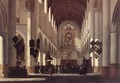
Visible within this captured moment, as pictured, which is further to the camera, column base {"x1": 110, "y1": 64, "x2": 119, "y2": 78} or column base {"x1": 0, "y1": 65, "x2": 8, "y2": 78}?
column base {"x1": 110, "y1": 64, "x2": 119, "y2": 78}

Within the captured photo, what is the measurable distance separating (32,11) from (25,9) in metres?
3.74

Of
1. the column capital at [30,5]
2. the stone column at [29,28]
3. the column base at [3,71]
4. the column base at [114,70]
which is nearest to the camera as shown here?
the column base at [3,71]

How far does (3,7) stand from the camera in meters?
22.0

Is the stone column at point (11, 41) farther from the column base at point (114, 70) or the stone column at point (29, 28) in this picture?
the stone column at point (29, 28)

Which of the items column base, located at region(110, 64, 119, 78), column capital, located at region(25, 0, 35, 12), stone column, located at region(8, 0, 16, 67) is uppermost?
column capital, located at region(25, 0, 35, 12)

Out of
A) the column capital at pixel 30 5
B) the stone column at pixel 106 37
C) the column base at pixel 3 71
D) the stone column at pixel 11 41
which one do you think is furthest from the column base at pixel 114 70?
the column capital at pixel 30 5

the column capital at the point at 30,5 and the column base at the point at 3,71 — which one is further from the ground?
the column capital at the point at 30,5

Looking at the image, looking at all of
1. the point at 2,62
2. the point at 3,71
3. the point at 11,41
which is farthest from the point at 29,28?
the point at 3,71

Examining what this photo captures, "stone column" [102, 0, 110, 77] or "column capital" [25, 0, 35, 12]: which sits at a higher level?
"column capital" [25, 0, 35, 12]

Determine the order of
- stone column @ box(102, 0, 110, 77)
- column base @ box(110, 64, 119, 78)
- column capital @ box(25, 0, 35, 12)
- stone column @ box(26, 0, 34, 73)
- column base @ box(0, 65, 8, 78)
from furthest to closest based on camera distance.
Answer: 1. column capital @ box(25, 0, 35, 12)
2. stone column @ box(26, 0, 34, 73)
3. stone column @ box(102, 0, 110, 77)
4. column base @ box(110, 64, 119, 78)
5. column base @ box(0, 65, 8, 78)

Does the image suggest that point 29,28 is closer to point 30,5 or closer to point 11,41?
point 30,5

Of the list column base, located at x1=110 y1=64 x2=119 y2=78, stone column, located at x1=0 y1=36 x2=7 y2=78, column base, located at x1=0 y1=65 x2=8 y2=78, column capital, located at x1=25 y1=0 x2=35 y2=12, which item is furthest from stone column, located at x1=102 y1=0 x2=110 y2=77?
column capital, located at x1=25 y1=0 x2=35 y2=12

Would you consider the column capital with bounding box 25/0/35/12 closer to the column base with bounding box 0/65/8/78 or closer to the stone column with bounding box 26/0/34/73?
the stone column with bounding box 26/0/34/73

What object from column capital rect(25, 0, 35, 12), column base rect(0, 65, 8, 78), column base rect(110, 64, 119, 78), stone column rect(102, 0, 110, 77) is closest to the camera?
column base rect(0, 65, 8, 78)
